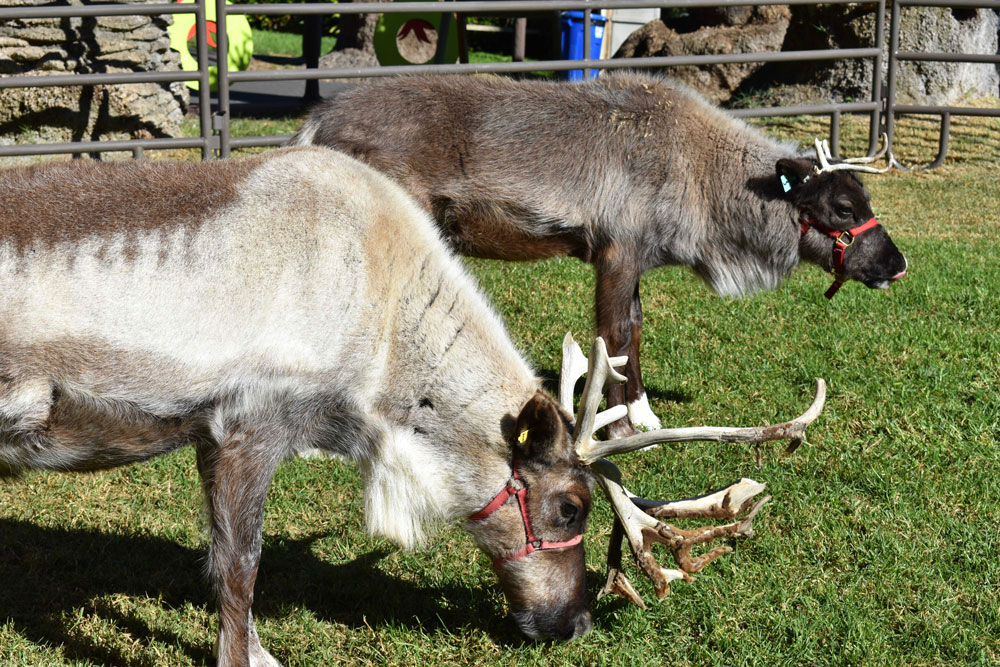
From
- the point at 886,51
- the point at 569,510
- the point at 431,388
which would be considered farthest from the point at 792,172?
the point at 886,51

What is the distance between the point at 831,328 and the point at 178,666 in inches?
198

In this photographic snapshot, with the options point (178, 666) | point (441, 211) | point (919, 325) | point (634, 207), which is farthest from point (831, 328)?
point (178, 666)

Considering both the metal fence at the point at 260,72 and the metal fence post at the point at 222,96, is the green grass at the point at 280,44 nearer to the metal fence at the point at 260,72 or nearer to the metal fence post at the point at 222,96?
the metal fence at the point at 260,72

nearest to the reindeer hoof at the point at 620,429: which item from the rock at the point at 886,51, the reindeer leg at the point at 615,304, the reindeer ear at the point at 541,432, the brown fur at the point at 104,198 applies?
the reindeer leg at the point at 615,304

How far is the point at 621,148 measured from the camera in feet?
20.6

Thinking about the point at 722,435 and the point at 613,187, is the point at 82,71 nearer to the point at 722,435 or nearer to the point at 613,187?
the point at 613,187

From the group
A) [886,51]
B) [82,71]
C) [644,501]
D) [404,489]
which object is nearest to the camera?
[404,489]

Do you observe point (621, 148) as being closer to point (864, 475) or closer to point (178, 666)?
point (864, 475)

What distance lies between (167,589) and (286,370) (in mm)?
1486

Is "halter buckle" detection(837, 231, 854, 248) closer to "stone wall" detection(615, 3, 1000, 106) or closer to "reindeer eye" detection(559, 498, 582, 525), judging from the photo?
"reindeer eye" detection(559, 498, 582, 525)

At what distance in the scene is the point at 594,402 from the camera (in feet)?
12.1

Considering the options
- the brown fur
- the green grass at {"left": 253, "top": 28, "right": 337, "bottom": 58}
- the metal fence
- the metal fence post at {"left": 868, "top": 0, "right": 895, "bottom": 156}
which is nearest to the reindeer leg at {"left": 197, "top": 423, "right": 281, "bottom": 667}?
the brown fur

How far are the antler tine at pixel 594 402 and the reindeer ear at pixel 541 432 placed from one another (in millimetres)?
59

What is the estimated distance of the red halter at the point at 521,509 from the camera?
3.85 m
